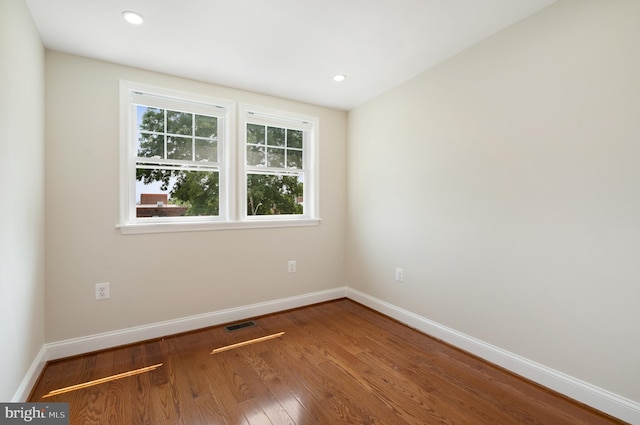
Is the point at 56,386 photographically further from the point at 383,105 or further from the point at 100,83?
the point at 383,105

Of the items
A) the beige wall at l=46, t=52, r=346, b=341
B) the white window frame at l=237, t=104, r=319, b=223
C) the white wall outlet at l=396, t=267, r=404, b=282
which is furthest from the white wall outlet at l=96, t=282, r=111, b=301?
the white wall outlet at l=396, t=267, r=404, b=282

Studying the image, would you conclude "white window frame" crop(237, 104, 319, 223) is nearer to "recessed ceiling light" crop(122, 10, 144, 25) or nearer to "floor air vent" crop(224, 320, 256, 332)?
"floor air vent" crop(224, 320, 256, 332)

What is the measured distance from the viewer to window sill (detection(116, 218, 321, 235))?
8.25 ft

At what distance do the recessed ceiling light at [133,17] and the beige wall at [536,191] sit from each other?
2.26 meters

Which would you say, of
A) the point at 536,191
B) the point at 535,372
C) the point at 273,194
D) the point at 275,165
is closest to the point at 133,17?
the point at 275,165

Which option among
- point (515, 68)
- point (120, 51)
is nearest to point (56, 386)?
point (120, 51)

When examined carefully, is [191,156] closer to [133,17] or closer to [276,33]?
[133,17]

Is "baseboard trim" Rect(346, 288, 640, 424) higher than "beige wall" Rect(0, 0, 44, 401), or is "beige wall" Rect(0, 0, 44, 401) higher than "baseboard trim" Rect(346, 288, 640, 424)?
"beige wall" Rect(0, 0, 44, 401)

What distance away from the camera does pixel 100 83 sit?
240cm

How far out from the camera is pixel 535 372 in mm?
1956

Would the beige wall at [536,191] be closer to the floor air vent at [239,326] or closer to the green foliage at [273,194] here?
the green foliage at [273,194]

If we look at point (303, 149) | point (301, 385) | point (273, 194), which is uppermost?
point (303, 149)

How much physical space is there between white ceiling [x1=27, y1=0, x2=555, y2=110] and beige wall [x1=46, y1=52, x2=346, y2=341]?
9.9 inches

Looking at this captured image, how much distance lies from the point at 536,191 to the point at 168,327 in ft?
10.2
